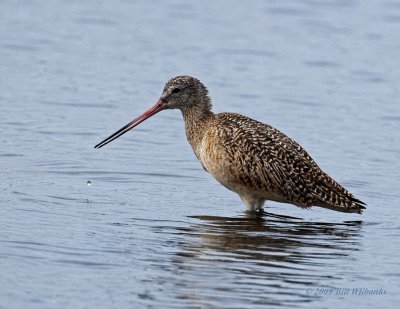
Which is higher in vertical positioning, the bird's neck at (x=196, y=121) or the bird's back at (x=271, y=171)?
the bird's neck at (x=196, y=121)

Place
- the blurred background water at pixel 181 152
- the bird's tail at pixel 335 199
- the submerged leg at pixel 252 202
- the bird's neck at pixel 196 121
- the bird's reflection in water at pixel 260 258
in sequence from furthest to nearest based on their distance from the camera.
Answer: the bird's neck at pixel 196 121, the submerged leg at pixel 252 202, the bird's tail at pixel 335 199, the blurred background water at pixel 181 152, the bird's reflection in water at pixel 260 258

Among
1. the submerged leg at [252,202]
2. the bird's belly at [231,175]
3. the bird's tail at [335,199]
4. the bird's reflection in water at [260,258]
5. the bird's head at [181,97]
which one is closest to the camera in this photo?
the bird's reflection in water at [260,258]

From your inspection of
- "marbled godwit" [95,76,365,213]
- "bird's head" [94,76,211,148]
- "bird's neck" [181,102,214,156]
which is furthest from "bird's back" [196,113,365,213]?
"bird's head" [94,76,211,148]

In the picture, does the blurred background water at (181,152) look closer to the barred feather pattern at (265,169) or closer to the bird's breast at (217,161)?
the barred feather pattern at (265,169)

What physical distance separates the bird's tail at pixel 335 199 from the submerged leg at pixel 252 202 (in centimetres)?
55

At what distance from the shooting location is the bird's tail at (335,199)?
399 inches

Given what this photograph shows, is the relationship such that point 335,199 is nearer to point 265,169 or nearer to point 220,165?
point 265,169

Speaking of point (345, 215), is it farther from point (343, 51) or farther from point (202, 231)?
point (343, 51)

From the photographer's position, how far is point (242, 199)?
10492 millimetres

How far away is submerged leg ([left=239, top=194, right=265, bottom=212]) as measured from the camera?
1038 centimetres

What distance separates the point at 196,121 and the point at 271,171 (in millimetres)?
1078

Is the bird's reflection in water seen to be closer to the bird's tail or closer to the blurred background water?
the blurred background water

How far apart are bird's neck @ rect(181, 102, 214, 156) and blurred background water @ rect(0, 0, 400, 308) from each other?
51cm

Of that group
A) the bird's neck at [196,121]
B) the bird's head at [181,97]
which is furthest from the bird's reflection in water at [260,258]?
the bird's head at [181,97]
